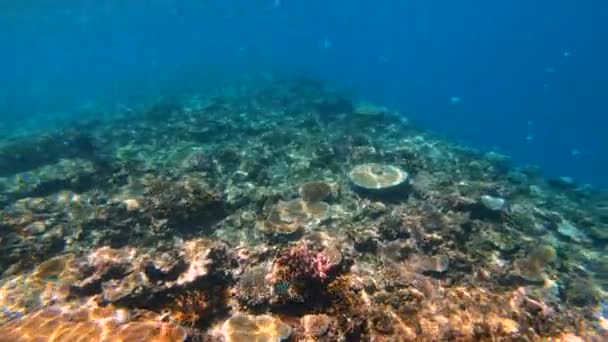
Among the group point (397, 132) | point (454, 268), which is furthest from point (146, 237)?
point (397, 132)

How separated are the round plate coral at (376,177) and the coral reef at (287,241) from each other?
0.29 feet

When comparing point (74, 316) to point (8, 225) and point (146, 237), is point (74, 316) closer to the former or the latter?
point (146, 237)

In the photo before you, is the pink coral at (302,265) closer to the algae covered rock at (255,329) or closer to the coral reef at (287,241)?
the coral reef at (287,241)

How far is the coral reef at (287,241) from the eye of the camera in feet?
20.3

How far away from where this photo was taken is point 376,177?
519 inches

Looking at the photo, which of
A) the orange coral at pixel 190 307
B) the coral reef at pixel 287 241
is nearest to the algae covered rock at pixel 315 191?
the coral reef at pixel 287 241

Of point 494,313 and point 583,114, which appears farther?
point 583,114

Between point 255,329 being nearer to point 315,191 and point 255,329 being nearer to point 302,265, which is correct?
point 302,265

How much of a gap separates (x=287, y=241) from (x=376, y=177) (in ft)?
15.0

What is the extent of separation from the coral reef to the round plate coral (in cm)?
9

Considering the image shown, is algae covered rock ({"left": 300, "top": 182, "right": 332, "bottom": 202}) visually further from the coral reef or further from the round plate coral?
the round plate coral

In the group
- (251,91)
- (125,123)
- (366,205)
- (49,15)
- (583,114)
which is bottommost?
(366,205)

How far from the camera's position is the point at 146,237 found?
10.1 metres

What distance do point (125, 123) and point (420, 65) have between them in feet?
553
